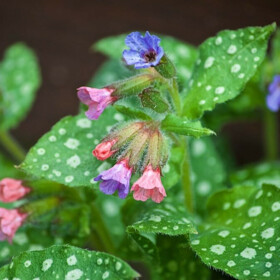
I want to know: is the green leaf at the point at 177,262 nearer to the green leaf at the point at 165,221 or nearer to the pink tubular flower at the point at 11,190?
the green leaf at the point at 165,221

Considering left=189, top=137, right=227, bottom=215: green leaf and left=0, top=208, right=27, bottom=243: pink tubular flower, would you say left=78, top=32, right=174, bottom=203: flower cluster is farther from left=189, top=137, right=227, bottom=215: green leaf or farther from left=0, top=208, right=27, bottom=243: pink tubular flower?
left=189, top=137, right=227, bottom=215: green leaf

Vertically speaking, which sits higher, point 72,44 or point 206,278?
point 72,44

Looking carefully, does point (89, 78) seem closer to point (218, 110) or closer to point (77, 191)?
point (218, 110)

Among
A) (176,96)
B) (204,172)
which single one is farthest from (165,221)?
(204,172)

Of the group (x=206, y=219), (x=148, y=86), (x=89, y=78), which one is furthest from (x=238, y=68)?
(x=89, y=78)

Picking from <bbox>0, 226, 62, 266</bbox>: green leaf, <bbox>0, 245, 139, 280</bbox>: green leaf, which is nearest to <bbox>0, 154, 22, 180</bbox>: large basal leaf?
<bbox>0, 226, 62, 266</bbox>: green leaf

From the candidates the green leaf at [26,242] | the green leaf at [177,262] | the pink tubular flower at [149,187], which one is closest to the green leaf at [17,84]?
the green leaf at [26,242]
